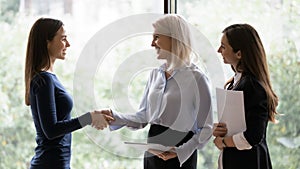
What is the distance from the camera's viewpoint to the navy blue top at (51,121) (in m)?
2.24

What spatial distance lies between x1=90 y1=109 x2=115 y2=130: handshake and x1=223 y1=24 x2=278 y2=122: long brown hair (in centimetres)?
68

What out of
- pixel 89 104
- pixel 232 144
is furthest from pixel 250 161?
pixel 89 104

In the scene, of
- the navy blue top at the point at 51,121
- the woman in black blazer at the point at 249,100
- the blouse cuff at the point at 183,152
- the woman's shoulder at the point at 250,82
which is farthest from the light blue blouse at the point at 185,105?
the navy blue top at the point at 51,121

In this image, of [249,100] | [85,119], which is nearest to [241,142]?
[249,100]

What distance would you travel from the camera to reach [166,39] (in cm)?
240

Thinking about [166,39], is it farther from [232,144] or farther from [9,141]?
[9,141]

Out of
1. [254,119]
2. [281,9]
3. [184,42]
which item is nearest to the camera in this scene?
[254,119]

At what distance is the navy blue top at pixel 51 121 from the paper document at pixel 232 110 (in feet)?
2.10

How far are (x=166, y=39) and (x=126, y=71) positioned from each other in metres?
0.57

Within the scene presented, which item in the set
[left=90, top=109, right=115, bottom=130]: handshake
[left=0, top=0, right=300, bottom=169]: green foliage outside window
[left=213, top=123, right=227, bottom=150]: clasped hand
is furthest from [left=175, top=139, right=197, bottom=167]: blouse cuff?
[left=0, top=0, right=300, bottom=169]: green foliage outside window

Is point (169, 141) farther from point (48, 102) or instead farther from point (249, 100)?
point (48, 102)

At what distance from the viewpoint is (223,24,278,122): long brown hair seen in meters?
2.19

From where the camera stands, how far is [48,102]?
224 centimetres

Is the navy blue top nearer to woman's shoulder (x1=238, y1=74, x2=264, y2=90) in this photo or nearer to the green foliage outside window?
the green foliage outside window
